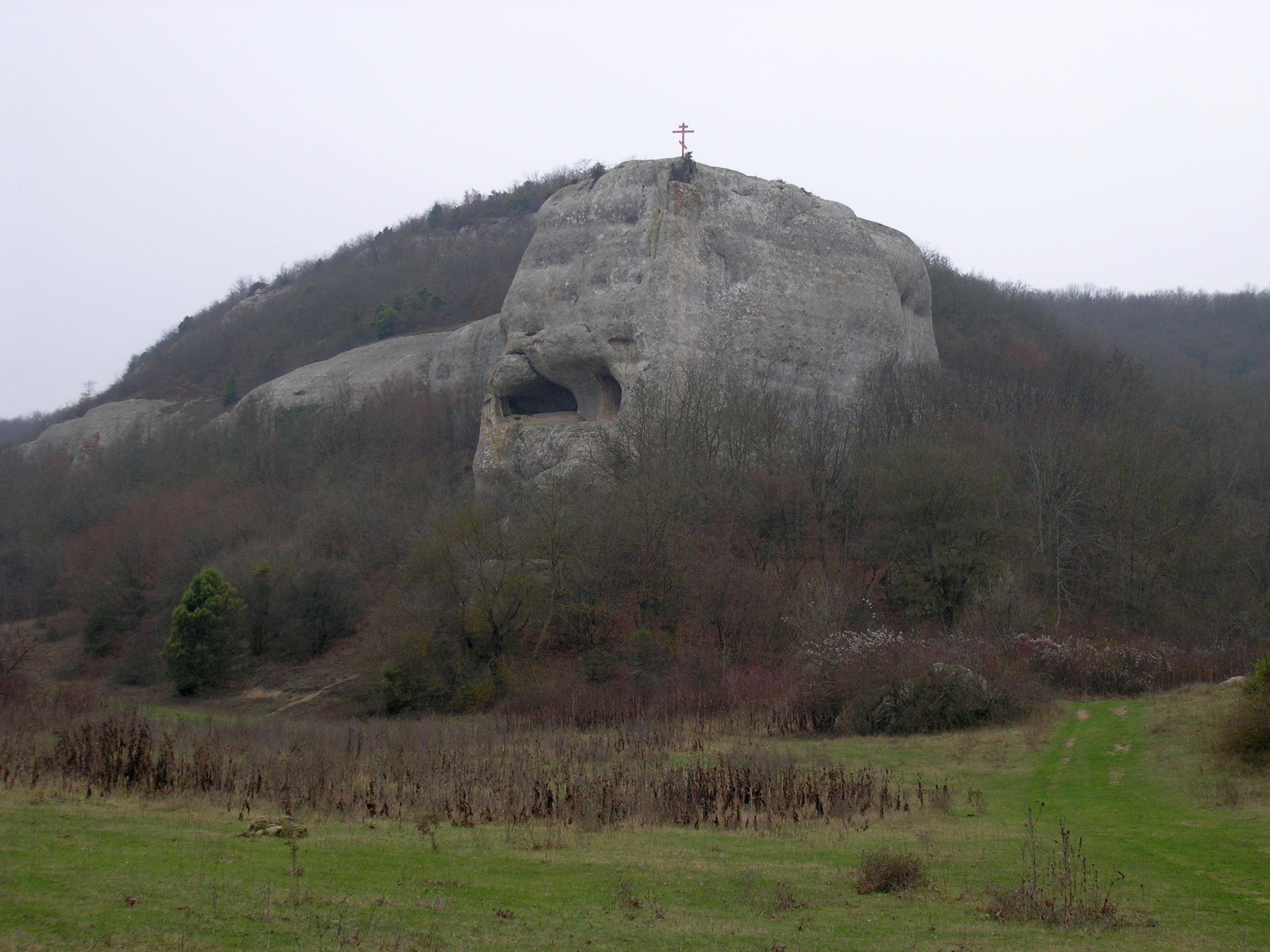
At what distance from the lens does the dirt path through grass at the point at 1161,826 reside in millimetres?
7820

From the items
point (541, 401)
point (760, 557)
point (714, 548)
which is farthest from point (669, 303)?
point (714, 548)

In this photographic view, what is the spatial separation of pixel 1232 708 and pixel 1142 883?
741 centimetres

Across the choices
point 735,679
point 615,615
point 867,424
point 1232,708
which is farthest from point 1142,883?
point 867,424

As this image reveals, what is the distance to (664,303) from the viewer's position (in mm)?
34688

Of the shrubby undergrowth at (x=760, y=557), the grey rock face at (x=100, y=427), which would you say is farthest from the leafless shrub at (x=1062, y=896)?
the grey rock face at (x=100, y=427)

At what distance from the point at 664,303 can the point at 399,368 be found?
21.0m

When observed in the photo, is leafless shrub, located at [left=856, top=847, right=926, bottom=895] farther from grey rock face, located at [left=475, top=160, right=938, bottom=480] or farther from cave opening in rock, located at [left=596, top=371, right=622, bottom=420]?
cave opening in rock, located at [left=596, top=371, right=622, bottom=420]

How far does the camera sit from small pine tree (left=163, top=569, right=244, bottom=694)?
28734 millimetres

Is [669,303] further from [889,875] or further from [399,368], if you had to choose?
[889,875]

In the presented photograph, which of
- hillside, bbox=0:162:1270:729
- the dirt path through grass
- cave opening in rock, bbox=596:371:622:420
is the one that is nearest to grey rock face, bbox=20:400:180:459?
hillside, bbox=0:162:1270:729

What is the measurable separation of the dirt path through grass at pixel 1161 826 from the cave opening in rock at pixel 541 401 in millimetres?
23928

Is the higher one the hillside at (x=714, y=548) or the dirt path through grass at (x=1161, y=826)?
the hillside at (x=714, y=548)

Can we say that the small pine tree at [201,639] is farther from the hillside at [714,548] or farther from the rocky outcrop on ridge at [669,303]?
the rocky outcrop on ridge at [669,303]

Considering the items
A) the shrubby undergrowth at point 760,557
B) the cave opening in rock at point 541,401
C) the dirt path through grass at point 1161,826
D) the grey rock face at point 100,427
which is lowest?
the dirt path through grass at point 1161,826
